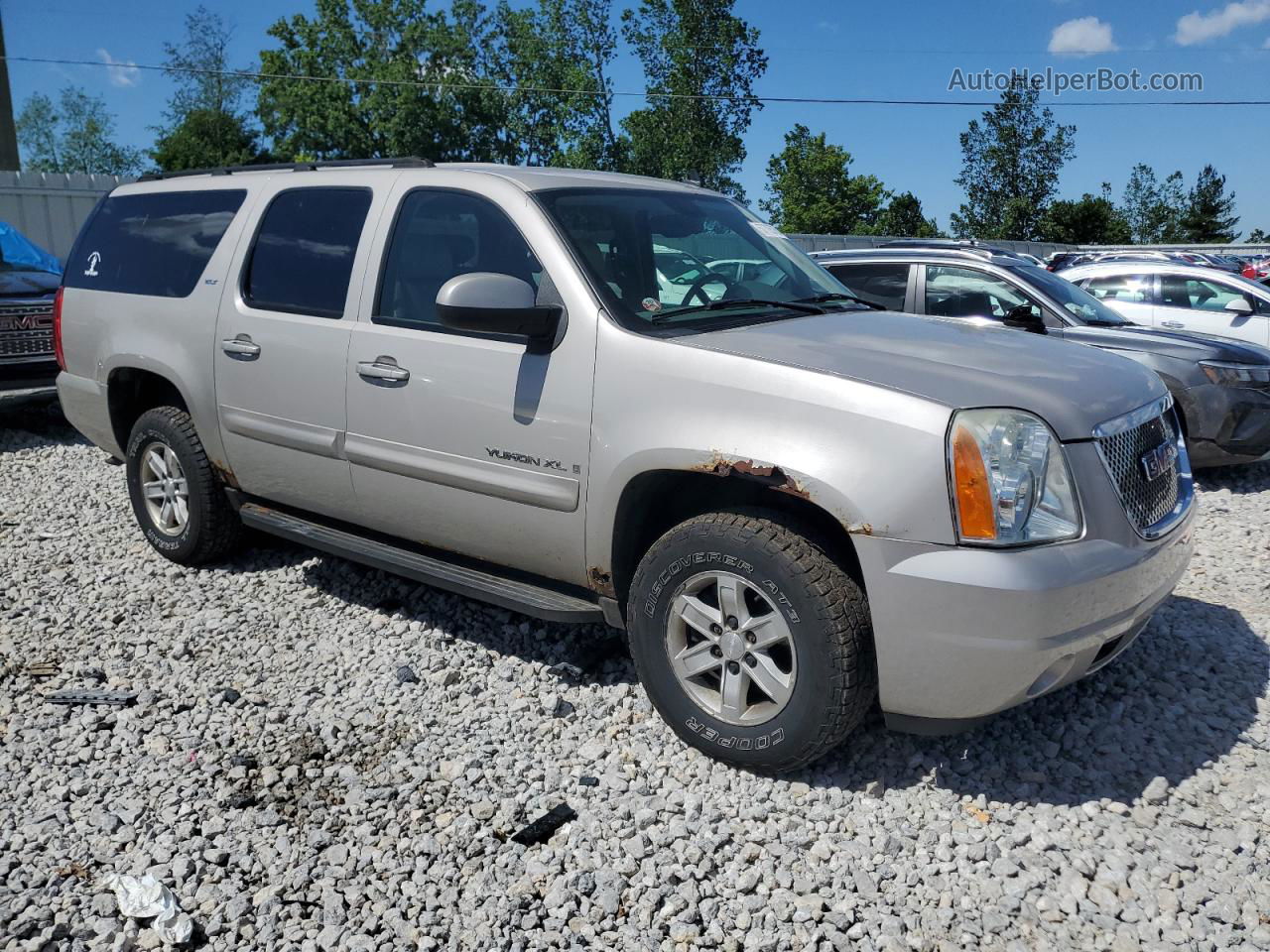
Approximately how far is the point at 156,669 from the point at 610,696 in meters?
1.90

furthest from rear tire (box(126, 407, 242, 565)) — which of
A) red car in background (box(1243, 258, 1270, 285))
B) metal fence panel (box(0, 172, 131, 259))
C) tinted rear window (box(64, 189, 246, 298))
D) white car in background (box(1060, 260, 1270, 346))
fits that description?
red car in background (box(1243, 258, 1270, 285))

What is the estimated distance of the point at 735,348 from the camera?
10.9 feet

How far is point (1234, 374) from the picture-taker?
24.1 ft

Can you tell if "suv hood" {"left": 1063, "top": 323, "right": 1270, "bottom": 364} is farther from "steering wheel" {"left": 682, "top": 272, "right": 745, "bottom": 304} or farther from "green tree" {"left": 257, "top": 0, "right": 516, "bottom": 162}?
"green tree" {"left": 257, "top": 0, "right": 516, "bottom": 162}

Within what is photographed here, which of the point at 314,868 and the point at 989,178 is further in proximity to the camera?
the point at 989,178

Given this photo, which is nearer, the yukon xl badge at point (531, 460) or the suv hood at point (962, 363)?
the suv hood at point (962, 363)

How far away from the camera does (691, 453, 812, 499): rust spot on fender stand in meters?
3.04

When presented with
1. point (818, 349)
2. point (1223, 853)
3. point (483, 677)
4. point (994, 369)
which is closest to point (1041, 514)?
point (994, 369)

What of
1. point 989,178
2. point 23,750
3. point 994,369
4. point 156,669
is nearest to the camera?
point 994,369

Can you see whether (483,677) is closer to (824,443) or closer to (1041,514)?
(824,443)

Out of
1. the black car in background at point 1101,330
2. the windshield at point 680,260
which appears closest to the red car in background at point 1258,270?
the black car in background at point 1101,330

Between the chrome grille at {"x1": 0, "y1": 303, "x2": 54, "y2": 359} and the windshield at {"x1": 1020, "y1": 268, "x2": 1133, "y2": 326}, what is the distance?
7752 mm

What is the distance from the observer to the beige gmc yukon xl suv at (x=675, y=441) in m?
2.91

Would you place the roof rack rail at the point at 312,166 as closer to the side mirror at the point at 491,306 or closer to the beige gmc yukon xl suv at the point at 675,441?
the beige gmc yukon xl suv at the point at 675,441
